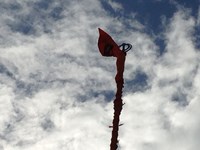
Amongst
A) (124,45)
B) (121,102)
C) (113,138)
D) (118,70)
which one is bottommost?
(113,138)

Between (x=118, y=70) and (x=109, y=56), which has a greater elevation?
(x=109, y=56)

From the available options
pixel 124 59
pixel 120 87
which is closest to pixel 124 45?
pixel 124 59

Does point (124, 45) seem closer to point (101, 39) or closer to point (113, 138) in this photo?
point (101, 39)

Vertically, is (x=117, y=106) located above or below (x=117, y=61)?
below

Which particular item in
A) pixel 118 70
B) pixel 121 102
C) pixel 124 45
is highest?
Answer: pixel 124 45

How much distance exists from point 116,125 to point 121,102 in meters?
2.21

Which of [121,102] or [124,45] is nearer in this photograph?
[121,102]

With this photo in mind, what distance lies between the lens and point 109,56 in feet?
141

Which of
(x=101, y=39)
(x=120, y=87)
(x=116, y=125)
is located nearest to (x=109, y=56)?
(x=101, y=39)

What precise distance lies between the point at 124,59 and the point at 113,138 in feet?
25.5

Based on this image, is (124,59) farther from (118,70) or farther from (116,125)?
(116,125)

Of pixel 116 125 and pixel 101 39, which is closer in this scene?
pixel 116 125

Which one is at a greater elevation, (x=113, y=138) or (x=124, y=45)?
(x=124, y=45)

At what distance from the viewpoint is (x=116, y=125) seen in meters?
37.7
